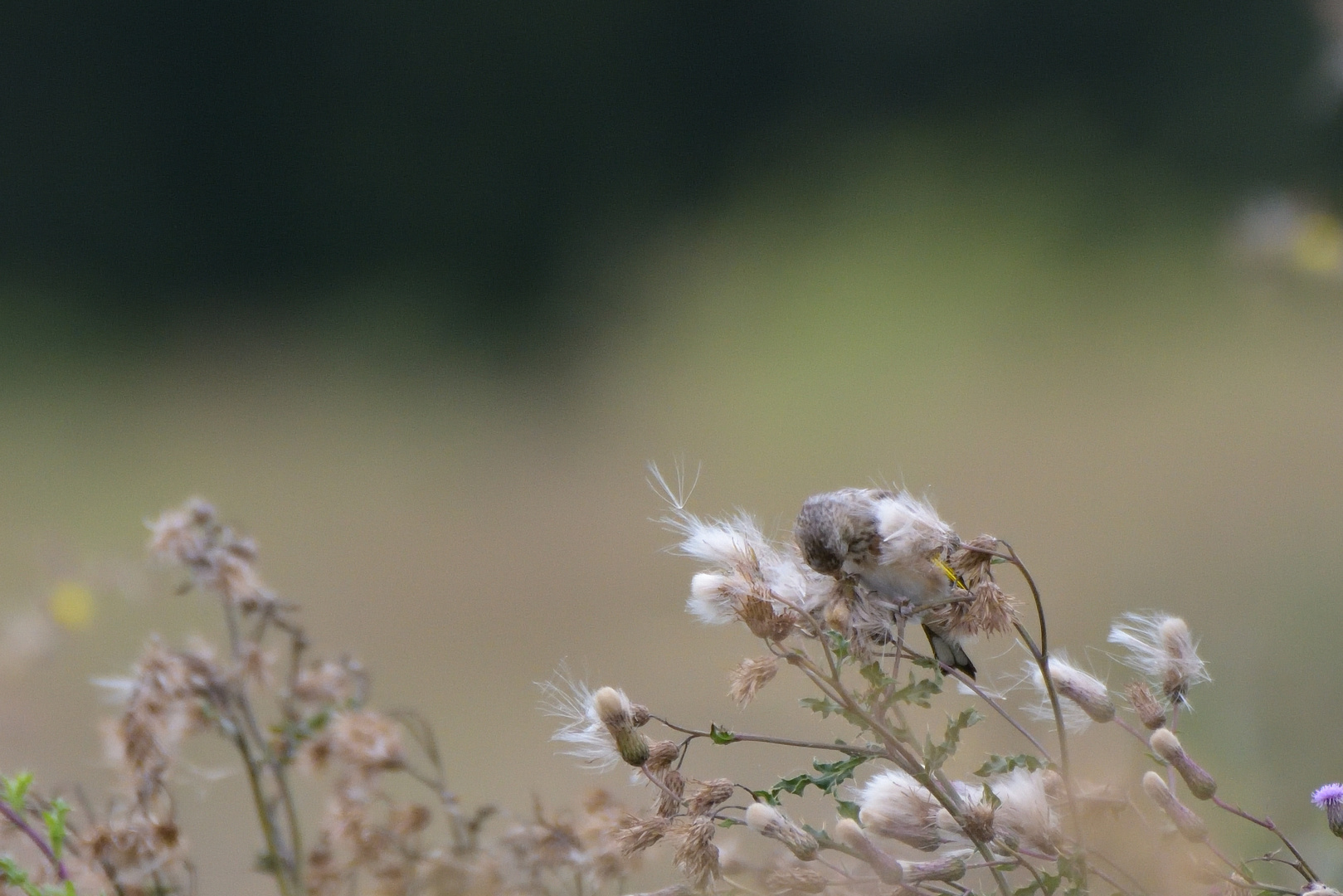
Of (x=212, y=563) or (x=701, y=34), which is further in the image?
(x=701, y=34)

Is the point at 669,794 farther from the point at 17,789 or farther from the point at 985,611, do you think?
the point at 17,789

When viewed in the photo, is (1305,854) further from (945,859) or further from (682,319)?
(682,319)

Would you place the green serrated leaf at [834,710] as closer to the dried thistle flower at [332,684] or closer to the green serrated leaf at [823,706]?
the green serrated leaf at [823,706]

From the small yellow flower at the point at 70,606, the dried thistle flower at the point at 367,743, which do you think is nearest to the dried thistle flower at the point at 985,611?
the dried thistle flower at the point at 367,743

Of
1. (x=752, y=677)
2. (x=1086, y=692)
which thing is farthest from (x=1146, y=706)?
(x=752, y=677)

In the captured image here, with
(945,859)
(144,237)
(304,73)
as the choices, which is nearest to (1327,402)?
(945,859)

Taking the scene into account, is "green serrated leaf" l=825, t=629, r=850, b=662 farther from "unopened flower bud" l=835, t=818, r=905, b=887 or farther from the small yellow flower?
the small yellow flower
